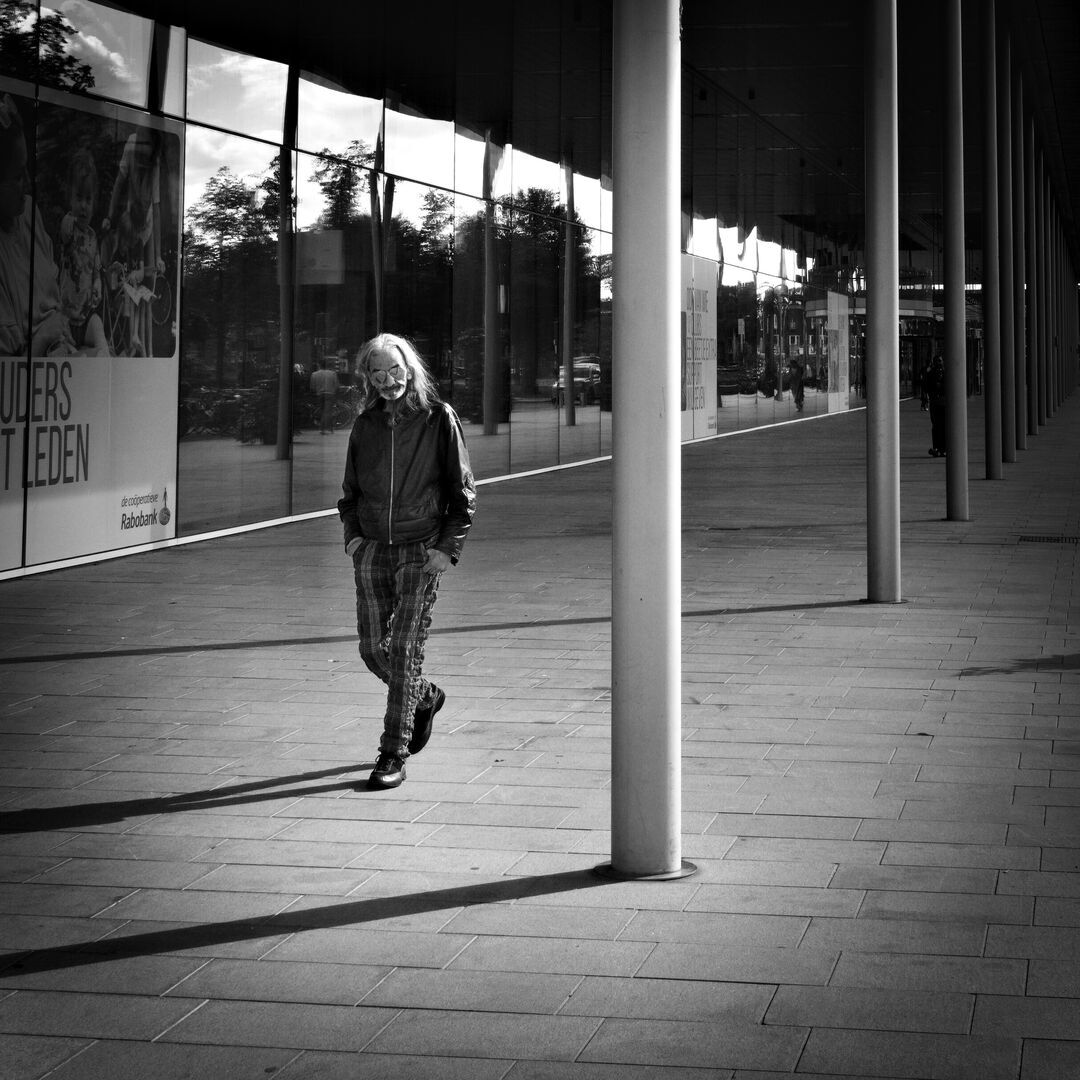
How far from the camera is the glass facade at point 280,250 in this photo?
514 inches

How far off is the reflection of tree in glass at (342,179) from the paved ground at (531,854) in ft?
26.2

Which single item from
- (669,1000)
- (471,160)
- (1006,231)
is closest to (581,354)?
Result: (471,160)

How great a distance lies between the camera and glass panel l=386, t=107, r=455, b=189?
19.7 metres

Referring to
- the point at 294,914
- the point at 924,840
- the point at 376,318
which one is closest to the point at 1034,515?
the point at 376,318

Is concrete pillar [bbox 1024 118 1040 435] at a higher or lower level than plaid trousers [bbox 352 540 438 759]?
higher

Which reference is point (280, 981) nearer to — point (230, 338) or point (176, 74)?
point (176, 74)

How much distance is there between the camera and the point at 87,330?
13.4 m

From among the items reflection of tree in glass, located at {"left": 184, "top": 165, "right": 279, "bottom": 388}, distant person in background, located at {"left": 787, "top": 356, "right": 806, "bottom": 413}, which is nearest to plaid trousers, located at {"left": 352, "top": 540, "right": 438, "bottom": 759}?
reflection of tree in glass, located at {"left": 184, "top": 165, "right": 279, "bottom": 388}

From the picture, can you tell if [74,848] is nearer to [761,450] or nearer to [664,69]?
[664,69]

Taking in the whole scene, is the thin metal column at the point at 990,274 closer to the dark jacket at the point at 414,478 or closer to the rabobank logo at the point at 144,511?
the rabobank logo at the point at 144,511

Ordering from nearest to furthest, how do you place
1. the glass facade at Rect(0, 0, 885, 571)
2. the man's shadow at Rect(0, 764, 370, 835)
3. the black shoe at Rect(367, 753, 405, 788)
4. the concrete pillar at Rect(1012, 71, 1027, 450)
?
the man's shadow at Rect(0, 764, 370, 835)
the black shoe at Rect(367, 753, 405, 788)
the glass facade at Rect(0, 0, 885, 571)
the concrete pillar at Rect(1012, 71, 1027, 450)

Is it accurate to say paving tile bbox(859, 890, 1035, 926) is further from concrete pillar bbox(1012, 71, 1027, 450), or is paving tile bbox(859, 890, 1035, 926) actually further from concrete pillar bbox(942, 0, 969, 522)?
concrete pillar bbox(1012, 71, 1027, 450)

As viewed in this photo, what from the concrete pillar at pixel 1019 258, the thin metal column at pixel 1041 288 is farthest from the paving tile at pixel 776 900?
the thin metal column at pixel 1041 288

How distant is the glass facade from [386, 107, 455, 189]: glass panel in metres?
0.04
